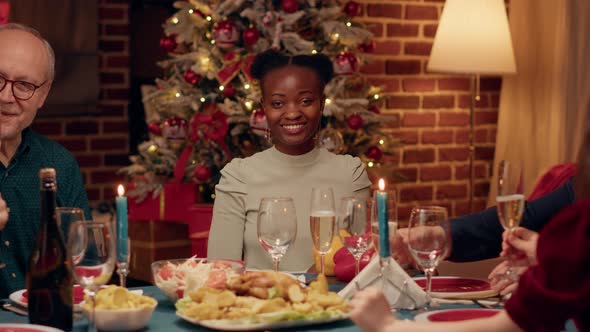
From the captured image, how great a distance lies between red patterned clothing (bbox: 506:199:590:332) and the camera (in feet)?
4.14

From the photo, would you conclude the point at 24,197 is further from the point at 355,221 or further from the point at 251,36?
the point at 251,36

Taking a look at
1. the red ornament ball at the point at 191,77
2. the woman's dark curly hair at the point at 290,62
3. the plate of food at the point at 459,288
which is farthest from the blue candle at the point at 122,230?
the red ornament ball at the point at 191,77

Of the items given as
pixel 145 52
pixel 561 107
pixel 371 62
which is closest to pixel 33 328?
pixel 371 62

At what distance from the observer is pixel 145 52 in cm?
549

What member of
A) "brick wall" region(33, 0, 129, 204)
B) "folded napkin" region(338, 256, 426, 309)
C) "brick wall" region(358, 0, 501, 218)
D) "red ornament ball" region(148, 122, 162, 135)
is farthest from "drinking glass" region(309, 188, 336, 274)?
"brick wall" region(33, 0, 129, 204)

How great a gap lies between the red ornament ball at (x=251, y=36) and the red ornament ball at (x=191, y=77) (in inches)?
12.0

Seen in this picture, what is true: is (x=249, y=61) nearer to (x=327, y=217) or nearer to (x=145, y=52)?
(x=145, y=52)

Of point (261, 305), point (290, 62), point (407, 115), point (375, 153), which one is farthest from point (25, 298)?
point (407, 115)

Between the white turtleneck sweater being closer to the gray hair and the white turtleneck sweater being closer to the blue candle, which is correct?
the gray hair

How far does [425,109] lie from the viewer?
5.16 metres

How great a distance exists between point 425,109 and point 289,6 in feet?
3.91

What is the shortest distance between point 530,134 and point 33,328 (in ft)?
12.3

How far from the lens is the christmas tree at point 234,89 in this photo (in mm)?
4328

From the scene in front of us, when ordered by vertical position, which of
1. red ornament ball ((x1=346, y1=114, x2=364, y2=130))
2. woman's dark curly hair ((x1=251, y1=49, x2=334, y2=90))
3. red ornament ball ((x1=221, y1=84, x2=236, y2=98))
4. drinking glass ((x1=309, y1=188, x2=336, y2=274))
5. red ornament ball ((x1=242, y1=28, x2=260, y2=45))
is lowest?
drinking glass ((x1=309, y1=188, x2=336, y2=274))
